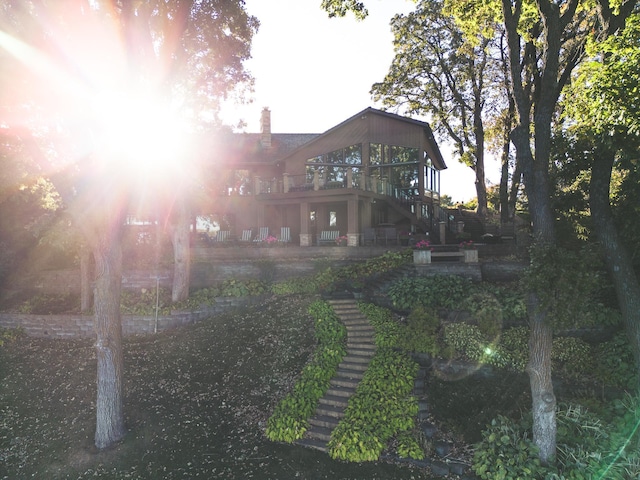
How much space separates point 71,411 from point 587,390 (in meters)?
11.2

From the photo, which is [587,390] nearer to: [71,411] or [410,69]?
[71,411]

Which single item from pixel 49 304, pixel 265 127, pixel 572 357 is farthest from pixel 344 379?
pixel 265 127

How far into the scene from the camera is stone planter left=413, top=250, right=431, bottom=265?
1230 centimetres

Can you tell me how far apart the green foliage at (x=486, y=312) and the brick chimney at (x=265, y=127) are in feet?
60.4

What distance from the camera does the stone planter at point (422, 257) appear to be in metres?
12.3

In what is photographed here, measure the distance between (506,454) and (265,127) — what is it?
74.8 feet

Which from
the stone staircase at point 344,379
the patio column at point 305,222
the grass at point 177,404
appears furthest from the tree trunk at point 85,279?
the patio column at point 305,222

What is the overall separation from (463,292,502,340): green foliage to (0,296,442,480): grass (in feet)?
13.4

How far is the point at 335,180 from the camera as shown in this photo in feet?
64.2

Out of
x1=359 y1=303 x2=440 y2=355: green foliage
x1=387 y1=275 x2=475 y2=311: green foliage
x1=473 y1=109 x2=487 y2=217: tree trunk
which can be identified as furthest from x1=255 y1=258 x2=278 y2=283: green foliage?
x1=473 y1=109 x2=487 y2=217: tree trunk

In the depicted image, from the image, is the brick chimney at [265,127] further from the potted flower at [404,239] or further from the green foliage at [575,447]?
the green foliage at [575,447]

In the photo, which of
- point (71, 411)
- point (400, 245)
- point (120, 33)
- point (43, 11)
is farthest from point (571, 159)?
point (71, 411)

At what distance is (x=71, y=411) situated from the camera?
809 centimetres

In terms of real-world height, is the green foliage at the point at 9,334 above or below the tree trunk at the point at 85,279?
below
